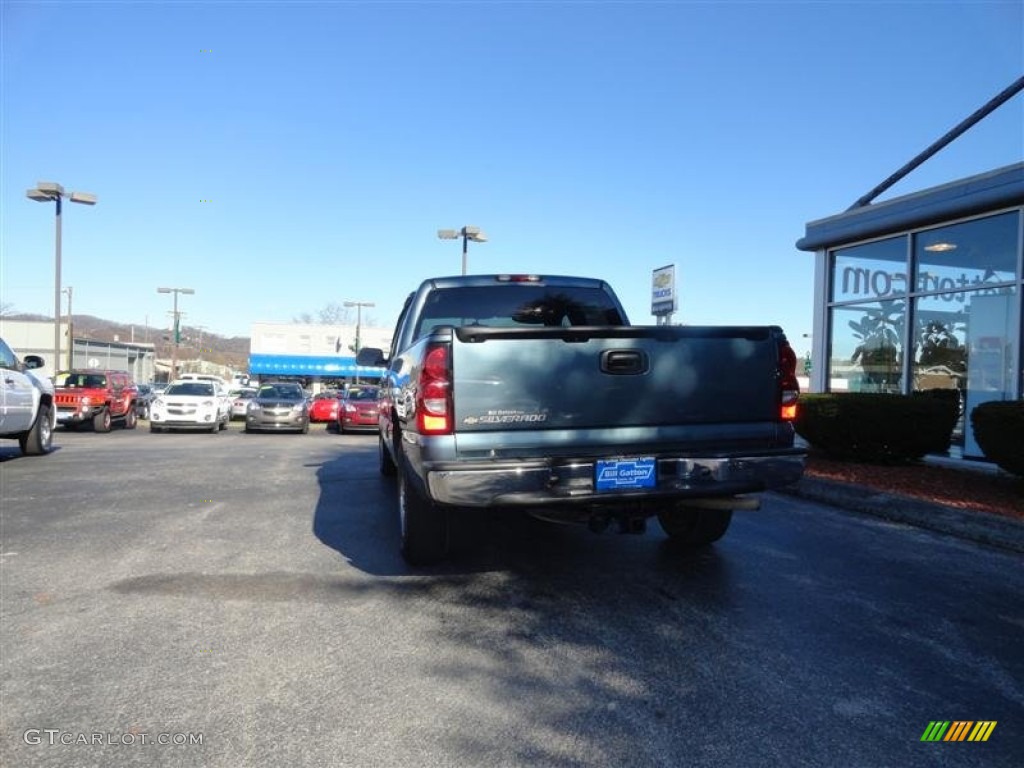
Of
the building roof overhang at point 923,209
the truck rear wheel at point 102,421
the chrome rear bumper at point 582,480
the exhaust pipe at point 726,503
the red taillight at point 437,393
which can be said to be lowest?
the truck rear wheel at point 102,421

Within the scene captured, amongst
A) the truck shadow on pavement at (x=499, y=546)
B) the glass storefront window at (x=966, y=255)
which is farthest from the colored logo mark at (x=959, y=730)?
the glass storefront window at (x=966, y=255)

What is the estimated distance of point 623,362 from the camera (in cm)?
404

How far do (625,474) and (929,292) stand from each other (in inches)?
387

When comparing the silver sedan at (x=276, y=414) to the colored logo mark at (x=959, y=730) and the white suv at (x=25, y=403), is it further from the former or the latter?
the colored logo mark at (x=959, y=730)

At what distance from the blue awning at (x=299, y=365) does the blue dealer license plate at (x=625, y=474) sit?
53.2m

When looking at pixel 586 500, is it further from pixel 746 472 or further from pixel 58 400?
pixel 58 400

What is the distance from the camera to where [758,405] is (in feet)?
14.1

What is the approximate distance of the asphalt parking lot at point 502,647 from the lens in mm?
2676

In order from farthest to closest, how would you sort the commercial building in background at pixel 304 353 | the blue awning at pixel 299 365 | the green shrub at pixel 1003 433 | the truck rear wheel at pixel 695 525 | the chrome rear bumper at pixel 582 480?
the commercial building in background at pixel 304 353, the blue awning at pixel 299 365, the green shrub at pixel 1003 433, the truck rear wheel at pixel 695 525, the chrome rear bumper at pixel 582 480

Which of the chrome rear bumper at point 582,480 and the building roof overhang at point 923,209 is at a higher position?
the building roof overhang at point 923,209

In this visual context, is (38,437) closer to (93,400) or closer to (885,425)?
(93,400)

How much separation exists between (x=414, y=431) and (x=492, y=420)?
53 cm

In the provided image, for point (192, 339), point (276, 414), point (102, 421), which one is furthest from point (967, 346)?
point (192, 339)

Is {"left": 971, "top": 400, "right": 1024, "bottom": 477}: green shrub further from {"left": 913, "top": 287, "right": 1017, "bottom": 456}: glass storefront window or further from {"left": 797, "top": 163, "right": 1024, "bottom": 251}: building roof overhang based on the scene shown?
{"left": 797, "top": 163, "right": 1024, "bottom": 251}: building roof overhang
